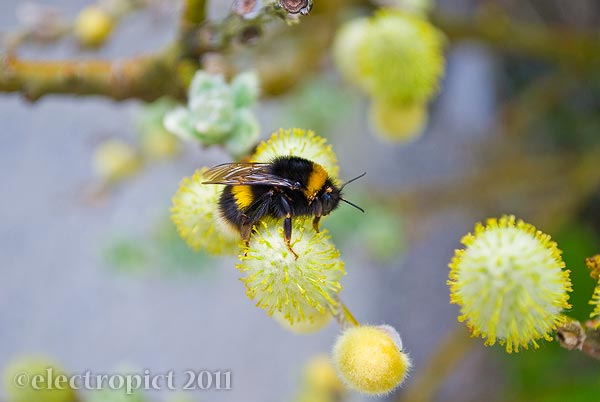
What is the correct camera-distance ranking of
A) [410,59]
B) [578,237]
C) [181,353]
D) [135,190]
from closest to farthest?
1. [410,59]
2. [578,237]
3. [181,353]
4. [135,190]

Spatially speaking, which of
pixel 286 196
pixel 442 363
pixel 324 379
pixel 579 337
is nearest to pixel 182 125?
pixel 286 196

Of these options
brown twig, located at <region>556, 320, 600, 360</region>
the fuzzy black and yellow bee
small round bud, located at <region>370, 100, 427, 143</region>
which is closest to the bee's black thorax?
the fuzzy black and yellow bee

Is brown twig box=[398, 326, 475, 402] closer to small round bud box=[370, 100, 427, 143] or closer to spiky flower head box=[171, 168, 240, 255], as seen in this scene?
small round bud box=[370, 100, 427, 143]

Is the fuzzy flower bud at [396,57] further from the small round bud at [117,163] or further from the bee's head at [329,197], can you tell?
the small round bud at [117,163]

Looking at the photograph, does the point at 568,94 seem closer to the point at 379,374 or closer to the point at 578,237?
the point at 578,237

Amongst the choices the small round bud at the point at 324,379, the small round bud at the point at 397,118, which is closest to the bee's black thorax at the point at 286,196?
the small round bud at the point at 397,118

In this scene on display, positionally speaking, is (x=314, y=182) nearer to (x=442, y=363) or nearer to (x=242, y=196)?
(x=242, y=196)

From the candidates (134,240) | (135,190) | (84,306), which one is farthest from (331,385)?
(135,190)
